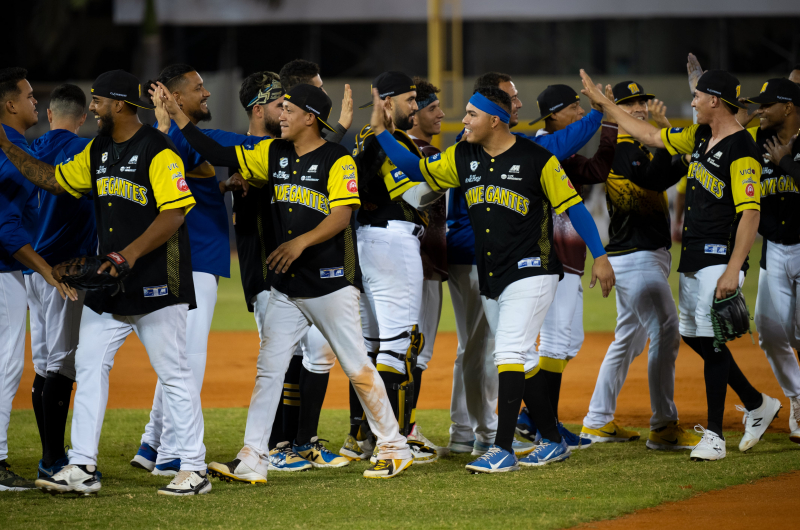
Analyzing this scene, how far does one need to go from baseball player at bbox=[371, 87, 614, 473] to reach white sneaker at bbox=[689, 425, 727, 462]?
1174mm

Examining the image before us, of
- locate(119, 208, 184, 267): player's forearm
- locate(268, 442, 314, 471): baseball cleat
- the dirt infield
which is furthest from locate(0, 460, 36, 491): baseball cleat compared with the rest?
the dirt infield

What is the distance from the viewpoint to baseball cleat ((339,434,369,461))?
19.2 ft

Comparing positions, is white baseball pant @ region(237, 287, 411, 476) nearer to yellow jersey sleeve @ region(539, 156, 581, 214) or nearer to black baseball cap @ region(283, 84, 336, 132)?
black baseball cap @ region(283, 84, 336, 132)

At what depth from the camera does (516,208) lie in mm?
5277

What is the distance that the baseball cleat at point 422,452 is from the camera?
5.75 m

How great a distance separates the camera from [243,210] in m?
5.59

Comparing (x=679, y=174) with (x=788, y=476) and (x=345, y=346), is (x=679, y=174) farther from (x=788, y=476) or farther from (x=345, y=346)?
(x=345, y=346)

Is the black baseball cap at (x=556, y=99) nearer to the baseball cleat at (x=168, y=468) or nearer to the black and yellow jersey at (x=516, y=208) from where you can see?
the black and yellow jersey at (x=516, y=208)

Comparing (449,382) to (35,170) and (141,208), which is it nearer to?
(141,208)

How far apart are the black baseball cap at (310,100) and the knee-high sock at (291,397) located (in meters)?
1.69

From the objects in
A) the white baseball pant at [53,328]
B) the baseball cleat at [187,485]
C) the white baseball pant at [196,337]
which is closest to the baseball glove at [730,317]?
the white baseball pant at [196,337]

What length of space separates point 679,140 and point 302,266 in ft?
8.92

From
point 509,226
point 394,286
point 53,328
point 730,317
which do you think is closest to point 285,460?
point 394,286

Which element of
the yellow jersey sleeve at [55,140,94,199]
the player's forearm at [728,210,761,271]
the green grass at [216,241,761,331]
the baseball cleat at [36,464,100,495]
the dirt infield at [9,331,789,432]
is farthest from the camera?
the green grass at [216,241,761,331]
